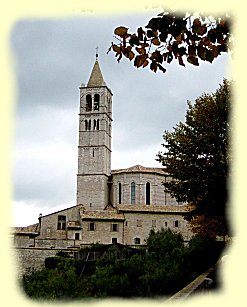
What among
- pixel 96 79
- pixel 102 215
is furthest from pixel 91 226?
pixel 96 79

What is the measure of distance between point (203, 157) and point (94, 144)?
40.9 metres

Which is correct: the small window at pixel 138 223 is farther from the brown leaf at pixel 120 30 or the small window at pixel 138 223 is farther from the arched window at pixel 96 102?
the brown leaf at pixel 120 30

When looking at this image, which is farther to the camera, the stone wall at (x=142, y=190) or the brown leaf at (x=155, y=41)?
the stone wall at (x=142, y=190)

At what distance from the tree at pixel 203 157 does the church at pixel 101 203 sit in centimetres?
1566

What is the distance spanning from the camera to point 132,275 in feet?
70.3

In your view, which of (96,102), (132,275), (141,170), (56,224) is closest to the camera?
(132,275)

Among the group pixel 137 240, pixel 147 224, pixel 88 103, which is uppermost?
pixel 88 103

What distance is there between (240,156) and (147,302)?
656 millimetres

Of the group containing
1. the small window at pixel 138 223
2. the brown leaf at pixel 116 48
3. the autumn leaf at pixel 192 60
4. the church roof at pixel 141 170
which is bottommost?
the autumn leaf at pixel 192 60

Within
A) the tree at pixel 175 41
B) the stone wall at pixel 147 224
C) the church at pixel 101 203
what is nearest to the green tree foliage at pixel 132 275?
the church at pixel 101 203

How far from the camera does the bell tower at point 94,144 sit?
51.7 meters

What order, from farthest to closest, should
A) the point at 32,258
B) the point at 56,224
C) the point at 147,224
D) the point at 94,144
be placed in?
the point at 94,144, the point at 147,224, the point at 56,224, the point at 32,258

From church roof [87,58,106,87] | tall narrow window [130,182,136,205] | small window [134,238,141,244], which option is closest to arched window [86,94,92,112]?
church roof [87,58,106,87]

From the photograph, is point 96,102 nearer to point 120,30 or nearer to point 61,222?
point 61,222
